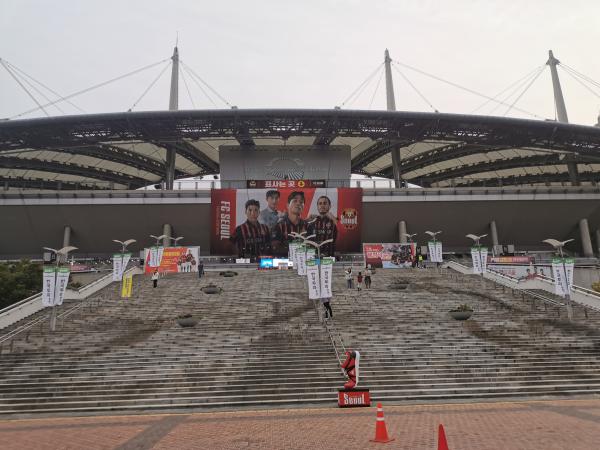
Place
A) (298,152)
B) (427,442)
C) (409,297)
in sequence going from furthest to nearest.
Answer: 1. (298,152)
2. (409,297)
3. (427,442)

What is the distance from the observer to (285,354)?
17.9 metres

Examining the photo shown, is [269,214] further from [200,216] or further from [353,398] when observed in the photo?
[353,398]

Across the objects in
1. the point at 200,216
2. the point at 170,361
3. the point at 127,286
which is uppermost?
the point at 200,216

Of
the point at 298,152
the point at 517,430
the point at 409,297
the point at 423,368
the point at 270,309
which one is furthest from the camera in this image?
the point at 298,152

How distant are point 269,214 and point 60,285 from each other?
32947 millimetres

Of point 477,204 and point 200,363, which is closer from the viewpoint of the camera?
point 200,363

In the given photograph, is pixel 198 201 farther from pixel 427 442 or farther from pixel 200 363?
pixel 427 442

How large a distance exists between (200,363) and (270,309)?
9129mm

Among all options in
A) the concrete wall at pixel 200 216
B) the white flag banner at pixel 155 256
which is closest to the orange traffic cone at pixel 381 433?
the white flag banner at pixel 155 256

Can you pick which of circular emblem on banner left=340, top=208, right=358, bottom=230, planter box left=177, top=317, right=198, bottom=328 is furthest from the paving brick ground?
circular emblem on banner left=340, top=208, right=358, bottom=230

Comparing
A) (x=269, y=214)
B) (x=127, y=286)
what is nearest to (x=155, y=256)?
(x=127, y=286)

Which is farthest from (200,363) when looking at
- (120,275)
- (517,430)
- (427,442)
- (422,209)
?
(422,209)

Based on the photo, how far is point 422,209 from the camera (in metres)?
55.8

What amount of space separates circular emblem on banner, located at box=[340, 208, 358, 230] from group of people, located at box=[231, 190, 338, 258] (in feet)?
7.18
